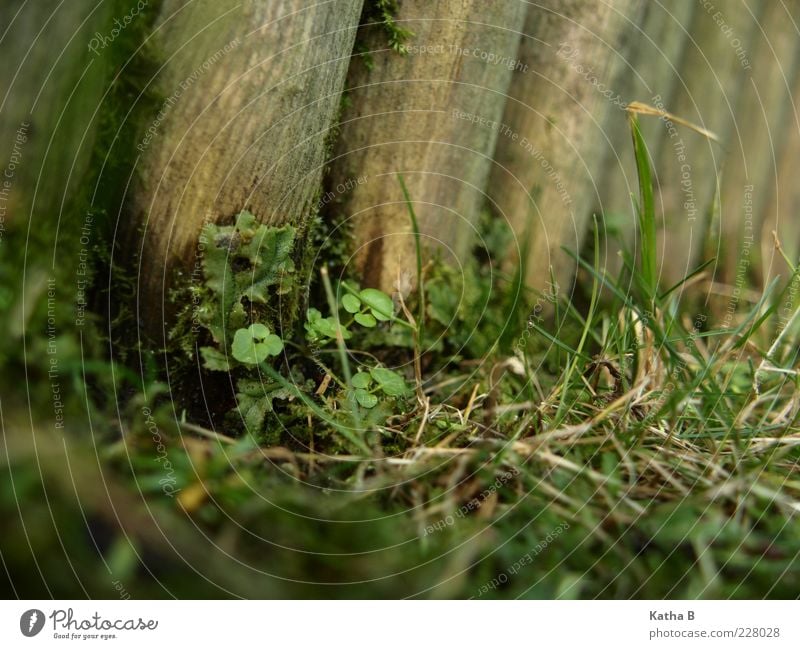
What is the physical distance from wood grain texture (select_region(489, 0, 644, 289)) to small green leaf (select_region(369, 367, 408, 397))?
1.40 ft

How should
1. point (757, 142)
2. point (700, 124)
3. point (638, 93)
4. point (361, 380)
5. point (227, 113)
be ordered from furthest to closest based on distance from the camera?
point (757, 142) < point (700, 124) < point (638, 93) < point (361, 380) < point (227, 113)

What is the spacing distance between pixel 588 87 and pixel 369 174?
53 cm

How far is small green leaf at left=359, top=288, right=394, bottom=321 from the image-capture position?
1.15 meters

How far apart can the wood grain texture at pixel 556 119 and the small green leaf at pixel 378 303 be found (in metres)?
0.37

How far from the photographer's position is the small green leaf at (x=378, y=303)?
3.78 ft

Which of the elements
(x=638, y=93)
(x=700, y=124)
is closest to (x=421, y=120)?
(x=638, y=93)

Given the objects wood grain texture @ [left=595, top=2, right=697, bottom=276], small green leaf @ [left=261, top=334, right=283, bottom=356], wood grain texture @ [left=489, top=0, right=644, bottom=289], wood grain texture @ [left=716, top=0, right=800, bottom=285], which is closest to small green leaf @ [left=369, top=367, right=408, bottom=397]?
small green leaf @ [left=261, top=334, right=283, bottom=356]

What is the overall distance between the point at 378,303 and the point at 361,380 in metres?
0.14

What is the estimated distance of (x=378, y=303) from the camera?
1176 mm

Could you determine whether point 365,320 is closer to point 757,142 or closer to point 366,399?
point 366,399

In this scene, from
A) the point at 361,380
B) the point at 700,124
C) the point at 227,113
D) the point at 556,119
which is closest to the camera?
the point at 227,113

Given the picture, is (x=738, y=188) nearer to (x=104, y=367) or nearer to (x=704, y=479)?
(x=704, y=479)

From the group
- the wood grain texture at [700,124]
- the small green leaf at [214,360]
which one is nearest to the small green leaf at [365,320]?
the small green leaf at [214,360]

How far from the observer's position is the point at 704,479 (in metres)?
0.99
